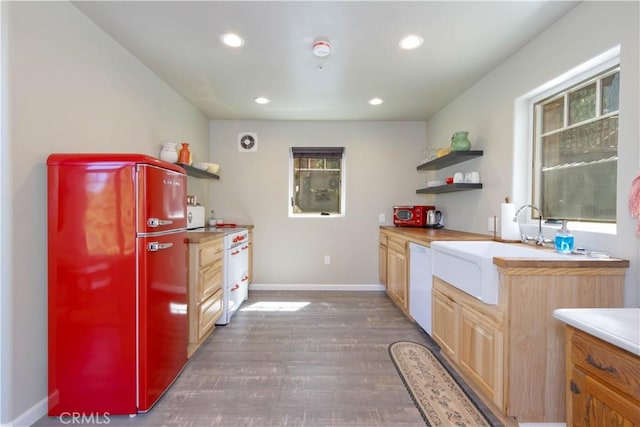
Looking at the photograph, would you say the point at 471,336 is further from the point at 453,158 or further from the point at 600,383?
the point at 453,158

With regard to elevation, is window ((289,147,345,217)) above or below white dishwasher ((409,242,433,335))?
above

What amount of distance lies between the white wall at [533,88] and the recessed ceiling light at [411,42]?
853 millimetres

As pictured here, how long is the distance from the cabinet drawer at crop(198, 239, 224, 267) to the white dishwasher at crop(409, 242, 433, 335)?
6.34 ft

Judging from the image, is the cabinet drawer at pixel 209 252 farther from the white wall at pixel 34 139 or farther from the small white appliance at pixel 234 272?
the white wall at pixel 34 139

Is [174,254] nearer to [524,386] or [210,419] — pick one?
[210,419]

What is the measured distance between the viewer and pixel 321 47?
2111mm

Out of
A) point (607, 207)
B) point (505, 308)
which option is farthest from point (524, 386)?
point (607, 207)

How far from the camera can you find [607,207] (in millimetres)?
1694

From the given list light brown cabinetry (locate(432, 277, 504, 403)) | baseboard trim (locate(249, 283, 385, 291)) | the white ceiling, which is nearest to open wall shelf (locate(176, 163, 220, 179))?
the white ceiling

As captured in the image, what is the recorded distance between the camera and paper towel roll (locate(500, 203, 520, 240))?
2211 mm

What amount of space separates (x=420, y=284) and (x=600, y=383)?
1.72m

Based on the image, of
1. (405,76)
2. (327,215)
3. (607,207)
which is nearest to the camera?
(607,207)

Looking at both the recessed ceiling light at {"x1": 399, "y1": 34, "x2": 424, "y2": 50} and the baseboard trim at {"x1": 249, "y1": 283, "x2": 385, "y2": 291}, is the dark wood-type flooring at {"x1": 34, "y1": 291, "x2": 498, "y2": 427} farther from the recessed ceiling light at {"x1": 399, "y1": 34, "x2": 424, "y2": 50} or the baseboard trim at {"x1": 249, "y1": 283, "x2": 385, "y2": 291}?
the recessed ceiling light at {"x1": 399, "y1": 34, "x2": 424, "y2": 50}

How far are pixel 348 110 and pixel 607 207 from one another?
271 cm
